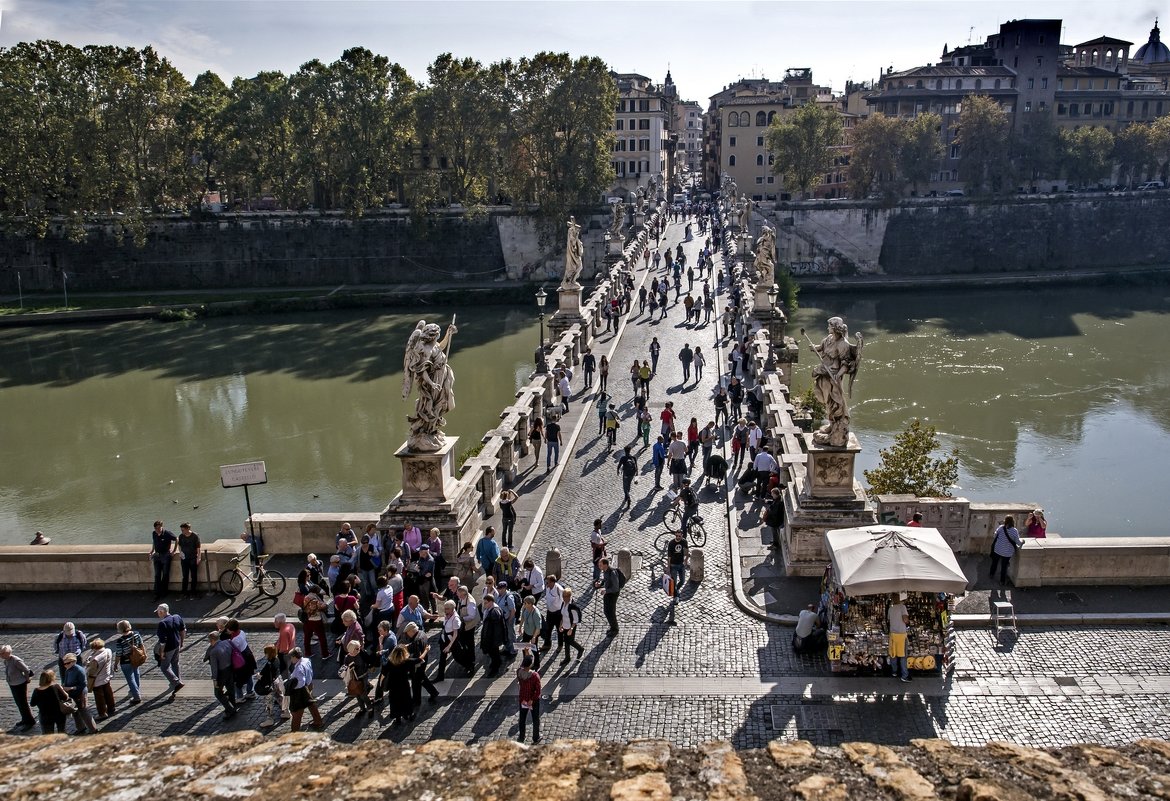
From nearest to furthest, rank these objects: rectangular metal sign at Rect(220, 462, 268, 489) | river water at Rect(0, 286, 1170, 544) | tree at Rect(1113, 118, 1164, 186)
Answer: rectangular metal sign at Rect(220, 462, 268, 489)
river water at Rect(0, 286, 1170, 544)
tree at Rect(1113, 118, 1164, 186)

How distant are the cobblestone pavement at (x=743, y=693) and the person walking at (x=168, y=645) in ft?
0.69

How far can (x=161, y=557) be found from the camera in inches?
515

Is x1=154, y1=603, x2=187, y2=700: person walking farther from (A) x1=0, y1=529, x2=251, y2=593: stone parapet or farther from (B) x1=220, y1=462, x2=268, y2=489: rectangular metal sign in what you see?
(B) x1=220, y1=462, x2=268, y2=489: rectangular metal sign

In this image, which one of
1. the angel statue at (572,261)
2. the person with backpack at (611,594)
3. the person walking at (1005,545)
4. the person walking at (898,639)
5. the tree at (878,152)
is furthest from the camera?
the tree at (878,152)

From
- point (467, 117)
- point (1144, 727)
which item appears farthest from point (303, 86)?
point (1144, 727)

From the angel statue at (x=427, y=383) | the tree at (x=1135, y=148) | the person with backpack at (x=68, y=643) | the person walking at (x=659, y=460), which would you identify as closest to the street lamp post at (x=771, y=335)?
the person walking at (x=659, y=460)

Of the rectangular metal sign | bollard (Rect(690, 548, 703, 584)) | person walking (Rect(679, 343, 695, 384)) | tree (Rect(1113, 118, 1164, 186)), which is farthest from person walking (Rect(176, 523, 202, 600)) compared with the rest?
tree (Rect(1113, 118, 1164, 186))

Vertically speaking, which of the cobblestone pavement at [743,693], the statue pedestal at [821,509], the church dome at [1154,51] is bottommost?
the cobblestone pavement at [743,693]

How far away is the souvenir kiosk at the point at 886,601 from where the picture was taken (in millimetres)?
10406

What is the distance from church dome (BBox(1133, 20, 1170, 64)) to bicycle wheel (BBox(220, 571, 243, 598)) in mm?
101952

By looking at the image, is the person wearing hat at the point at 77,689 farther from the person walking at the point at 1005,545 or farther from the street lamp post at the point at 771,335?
the street lamp post at the point at 771,335

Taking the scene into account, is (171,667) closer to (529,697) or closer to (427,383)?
(529,697)

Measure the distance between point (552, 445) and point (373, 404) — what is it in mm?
15792

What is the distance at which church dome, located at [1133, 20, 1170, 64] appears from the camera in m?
91.4
